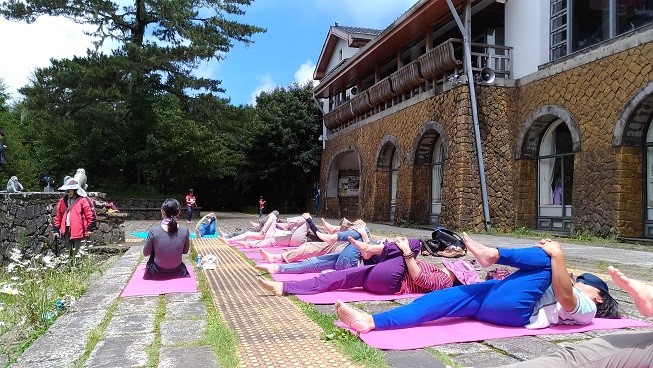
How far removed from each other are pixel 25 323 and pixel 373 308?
2802 mm

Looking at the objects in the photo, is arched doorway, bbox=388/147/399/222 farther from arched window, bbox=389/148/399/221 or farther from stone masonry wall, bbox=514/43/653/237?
stone masonry wall, bbox=514/43/653/237

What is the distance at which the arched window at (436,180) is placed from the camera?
16.6 m

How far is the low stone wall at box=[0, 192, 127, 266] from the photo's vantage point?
11.0 meters

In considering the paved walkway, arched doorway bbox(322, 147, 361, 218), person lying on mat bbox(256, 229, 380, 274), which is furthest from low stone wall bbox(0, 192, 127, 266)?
arched doorway bbox(322, 147, 361, 218)

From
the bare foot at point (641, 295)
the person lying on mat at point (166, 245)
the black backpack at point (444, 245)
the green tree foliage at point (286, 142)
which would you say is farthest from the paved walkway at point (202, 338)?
the green tree foliage at point (286, 142)

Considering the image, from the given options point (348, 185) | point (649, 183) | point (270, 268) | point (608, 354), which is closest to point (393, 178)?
point (348, 185)

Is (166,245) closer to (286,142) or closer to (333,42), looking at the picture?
(333,42)

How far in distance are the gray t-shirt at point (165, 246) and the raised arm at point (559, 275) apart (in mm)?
3952

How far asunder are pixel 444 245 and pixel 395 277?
10.7ft

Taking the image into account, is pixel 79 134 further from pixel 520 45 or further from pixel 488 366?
pixel 488 366

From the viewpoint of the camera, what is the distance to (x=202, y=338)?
138 inches

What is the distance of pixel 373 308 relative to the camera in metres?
4.53

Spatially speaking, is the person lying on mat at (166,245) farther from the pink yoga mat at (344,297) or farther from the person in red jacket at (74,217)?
the person in red jacket at (74,217)

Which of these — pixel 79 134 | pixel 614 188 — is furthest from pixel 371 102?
pixel 79 134
